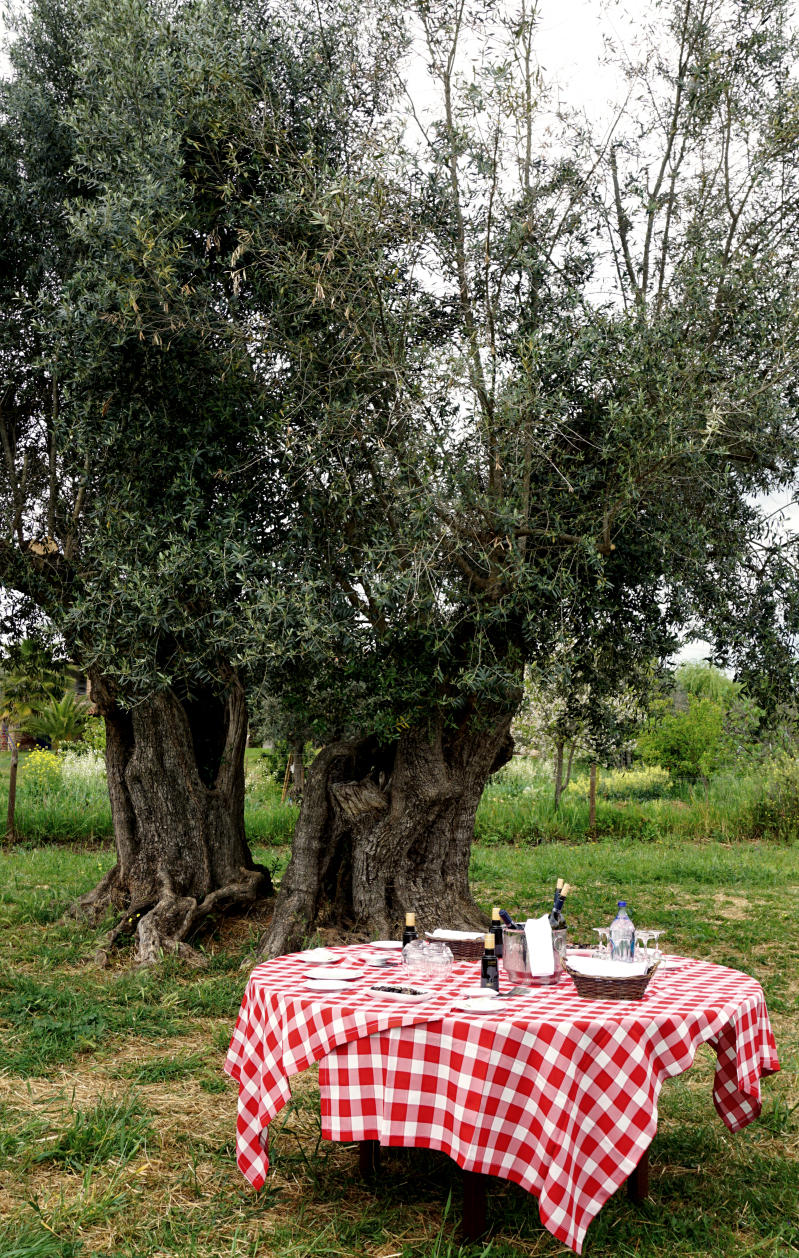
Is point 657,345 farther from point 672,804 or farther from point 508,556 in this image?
point 672,804

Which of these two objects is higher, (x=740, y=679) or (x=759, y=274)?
(x=759, y=274)

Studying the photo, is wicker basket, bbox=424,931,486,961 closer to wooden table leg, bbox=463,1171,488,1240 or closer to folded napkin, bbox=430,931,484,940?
folded napkin, bbox=430,931,484,940

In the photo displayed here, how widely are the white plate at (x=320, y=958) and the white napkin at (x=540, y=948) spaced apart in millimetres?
897

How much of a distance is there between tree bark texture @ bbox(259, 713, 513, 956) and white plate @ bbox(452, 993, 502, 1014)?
4.20 metres

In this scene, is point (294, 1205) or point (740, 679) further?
point (740, 679)

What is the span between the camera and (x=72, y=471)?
7.76 m

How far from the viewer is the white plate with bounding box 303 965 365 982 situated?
13.0ft

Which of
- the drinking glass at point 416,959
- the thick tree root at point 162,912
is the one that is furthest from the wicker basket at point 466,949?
the thick tree root at point 162,912

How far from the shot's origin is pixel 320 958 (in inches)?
171

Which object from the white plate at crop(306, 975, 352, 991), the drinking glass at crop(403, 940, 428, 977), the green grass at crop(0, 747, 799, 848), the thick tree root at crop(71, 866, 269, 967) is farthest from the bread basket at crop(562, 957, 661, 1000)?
the green grass at crop(0, 747, 799, 848)

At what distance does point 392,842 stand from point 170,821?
6.93ft

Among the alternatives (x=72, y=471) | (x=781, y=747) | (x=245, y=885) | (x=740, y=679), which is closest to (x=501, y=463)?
(x=740, y=679)

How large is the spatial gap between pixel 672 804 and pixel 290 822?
23.8 feet

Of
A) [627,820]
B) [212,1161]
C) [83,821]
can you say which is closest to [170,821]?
[212,1161]
